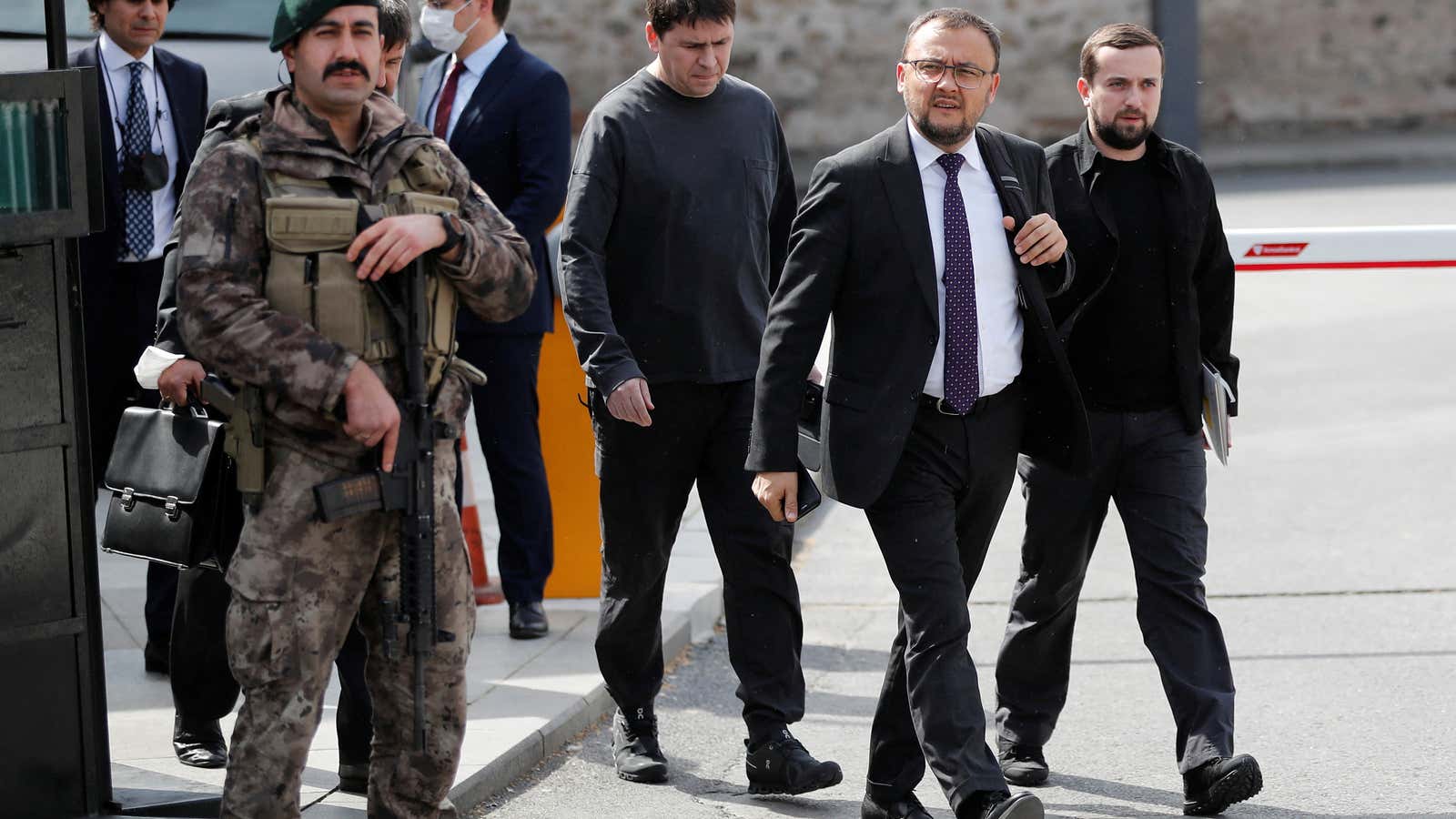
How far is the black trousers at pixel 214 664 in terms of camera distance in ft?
15.9

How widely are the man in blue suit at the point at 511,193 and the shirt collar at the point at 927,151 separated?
6.14 ft

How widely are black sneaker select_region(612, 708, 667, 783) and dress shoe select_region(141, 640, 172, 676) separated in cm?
146

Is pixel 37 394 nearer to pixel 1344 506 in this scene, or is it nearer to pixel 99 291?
pixel 99 291

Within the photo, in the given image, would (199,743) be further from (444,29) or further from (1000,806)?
(444,29)

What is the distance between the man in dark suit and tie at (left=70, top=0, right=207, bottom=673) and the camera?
5941mm

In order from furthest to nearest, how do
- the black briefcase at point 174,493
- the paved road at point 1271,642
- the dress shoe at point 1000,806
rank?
A: the paved road at point 1271,642, the dress shoe at point 1000,806, the black briefcase at point 174,493

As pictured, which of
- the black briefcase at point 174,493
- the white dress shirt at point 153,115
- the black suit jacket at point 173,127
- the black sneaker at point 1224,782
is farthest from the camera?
the white dress shirt at point 153,115

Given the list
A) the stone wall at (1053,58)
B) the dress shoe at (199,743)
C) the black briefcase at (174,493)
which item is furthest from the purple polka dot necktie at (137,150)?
the stone wall at (1053,58)

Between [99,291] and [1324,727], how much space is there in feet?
12.5

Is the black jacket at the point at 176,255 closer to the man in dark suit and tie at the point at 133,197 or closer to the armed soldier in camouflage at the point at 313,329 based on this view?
the armed soldier in camouflage at the point at 313,329

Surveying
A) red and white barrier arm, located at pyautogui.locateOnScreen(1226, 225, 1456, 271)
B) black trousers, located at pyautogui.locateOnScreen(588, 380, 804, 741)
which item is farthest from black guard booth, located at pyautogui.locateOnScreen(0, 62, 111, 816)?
red and white barrier arm, located at pyautogui.locateOnScreen(1226, 225, 1456, 271)

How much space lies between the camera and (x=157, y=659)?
599 cm

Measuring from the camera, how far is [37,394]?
14.5ft

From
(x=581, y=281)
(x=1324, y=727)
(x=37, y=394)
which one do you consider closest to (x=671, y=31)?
(x=581, y=281)
